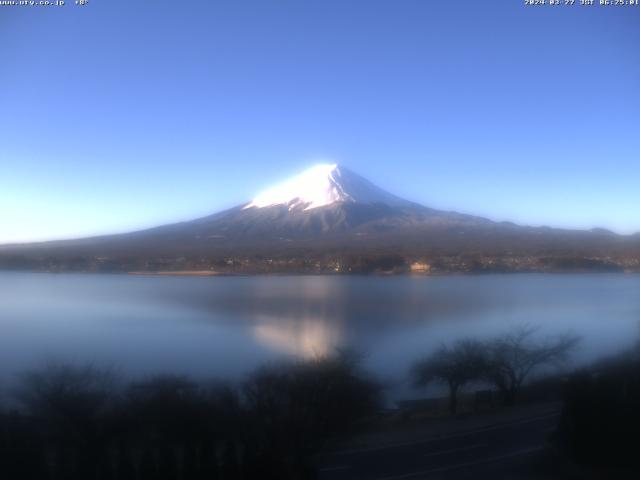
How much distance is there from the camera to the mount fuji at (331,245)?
1562cm

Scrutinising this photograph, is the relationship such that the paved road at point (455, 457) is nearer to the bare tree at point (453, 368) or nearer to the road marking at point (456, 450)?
the road marking at point (456, 450)

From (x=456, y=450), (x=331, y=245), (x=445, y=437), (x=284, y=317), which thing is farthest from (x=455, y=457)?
(x=331, y=245)

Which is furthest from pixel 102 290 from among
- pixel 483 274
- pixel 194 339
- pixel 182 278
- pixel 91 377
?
pixel 483 274

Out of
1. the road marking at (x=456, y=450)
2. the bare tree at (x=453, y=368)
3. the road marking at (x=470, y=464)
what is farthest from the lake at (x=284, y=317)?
the road marking at (x=470, y=464)

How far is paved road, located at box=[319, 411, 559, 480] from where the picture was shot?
3771 millimetres

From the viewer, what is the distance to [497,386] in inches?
232

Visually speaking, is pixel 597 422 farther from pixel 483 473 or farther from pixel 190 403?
pixel 190 403

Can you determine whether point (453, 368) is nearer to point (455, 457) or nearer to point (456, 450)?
point (456, 450)

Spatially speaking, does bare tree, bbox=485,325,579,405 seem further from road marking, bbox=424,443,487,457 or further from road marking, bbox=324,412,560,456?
road marking, bbox=424,443,487,457

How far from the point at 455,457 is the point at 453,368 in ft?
6.68

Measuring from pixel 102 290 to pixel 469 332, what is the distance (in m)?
9.14

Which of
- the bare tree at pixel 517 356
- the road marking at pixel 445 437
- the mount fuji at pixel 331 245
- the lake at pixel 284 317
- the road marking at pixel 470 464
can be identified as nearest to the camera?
the road marking at pixel 470 464

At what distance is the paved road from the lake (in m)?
1.59

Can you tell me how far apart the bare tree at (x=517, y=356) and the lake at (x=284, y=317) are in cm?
27
